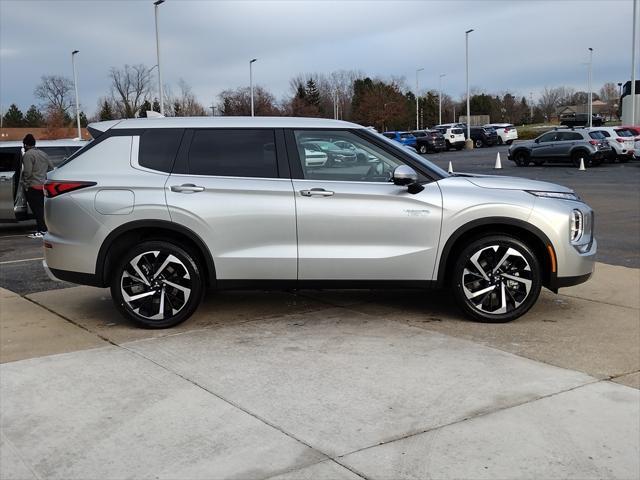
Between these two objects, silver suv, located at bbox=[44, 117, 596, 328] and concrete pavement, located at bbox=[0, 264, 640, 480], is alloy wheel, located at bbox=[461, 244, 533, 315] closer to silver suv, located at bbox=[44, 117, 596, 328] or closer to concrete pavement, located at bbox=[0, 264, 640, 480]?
silver suv, located at bbox=[44, 117, 596, 328]

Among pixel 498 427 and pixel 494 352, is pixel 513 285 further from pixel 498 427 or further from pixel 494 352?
pixel 498 427

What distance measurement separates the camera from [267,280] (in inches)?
234

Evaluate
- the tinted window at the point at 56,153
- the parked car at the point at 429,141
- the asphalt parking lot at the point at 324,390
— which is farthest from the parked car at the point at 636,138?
the asphalt parking lot at the point at 324,390

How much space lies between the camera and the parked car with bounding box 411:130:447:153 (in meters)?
50.4

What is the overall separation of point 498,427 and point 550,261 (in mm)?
2437

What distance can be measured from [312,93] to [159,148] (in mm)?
95676

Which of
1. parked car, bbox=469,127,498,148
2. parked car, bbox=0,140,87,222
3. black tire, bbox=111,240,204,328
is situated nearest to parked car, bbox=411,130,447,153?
parked car, bbox=469,127,498,148

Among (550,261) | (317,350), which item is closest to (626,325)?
(550,261)

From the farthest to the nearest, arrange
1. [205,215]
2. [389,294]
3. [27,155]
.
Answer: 1. [27,155]
2. [389,294]
3. [205,215]

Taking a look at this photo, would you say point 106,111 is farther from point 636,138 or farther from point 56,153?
point 56,153

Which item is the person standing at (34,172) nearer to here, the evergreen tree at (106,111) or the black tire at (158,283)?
the black tire at (158,283)

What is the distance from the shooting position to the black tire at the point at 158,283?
588 cm

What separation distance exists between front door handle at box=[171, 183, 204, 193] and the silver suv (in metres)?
0.02

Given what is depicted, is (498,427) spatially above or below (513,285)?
below
